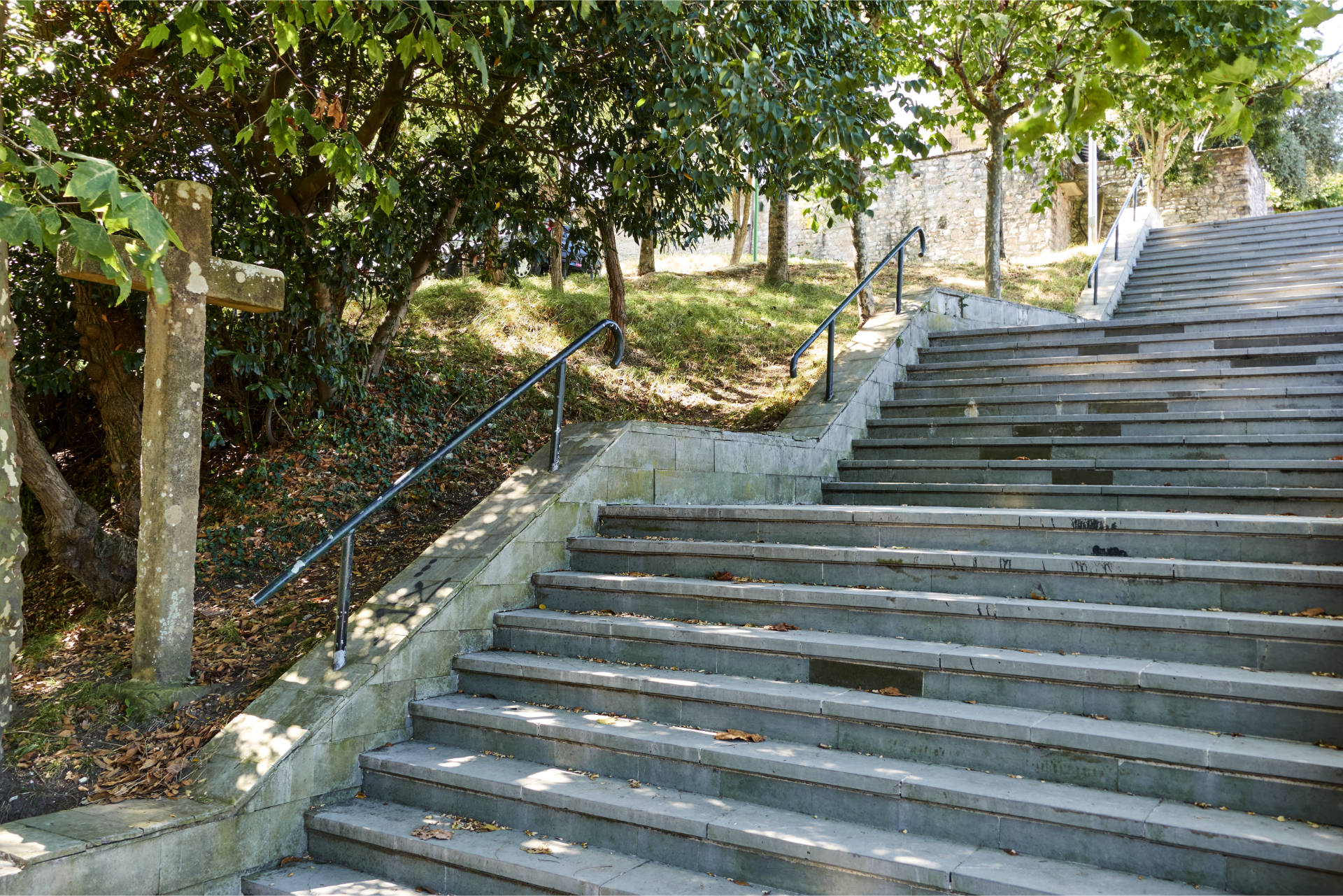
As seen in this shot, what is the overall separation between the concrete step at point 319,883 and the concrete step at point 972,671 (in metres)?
1.34

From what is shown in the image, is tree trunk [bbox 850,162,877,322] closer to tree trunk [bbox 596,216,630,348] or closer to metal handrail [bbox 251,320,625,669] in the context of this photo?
tree trunk [bbox 596,216,630,348]

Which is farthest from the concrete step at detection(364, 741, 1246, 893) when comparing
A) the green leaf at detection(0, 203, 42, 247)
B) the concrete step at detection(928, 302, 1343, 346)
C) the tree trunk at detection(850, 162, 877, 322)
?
the tree trunk at detection(850, 162, 877, 322)

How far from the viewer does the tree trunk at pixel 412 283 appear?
7.94 m

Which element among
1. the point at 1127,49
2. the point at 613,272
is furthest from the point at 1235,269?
the point at 1127,49

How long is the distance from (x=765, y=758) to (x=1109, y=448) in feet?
12.6

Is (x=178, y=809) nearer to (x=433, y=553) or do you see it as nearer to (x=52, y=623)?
(x=433, y=553)

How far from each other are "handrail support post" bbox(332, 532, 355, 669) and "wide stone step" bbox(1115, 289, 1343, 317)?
715 cm

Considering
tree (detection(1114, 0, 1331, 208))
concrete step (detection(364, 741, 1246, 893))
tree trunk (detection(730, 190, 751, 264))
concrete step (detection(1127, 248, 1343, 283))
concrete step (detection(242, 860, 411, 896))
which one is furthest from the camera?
tree trunk (detection(730, 190, 751, 264))

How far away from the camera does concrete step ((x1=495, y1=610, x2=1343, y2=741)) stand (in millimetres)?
3066

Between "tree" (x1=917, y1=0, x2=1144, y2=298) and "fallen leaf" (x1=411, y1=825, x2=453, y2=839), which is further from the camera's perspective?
"tree" (x1=917, y1=0, x2=1144, y2=298)

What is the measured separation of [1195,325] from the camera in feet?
23.9

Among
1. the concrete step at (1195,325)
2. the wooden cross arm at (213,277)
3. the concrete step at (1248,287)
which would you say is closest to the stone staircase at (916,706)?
the concrete step at (1195,325)

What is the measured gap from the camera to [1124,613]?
357cm

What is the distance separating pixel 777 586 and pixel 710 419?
17.3ft
